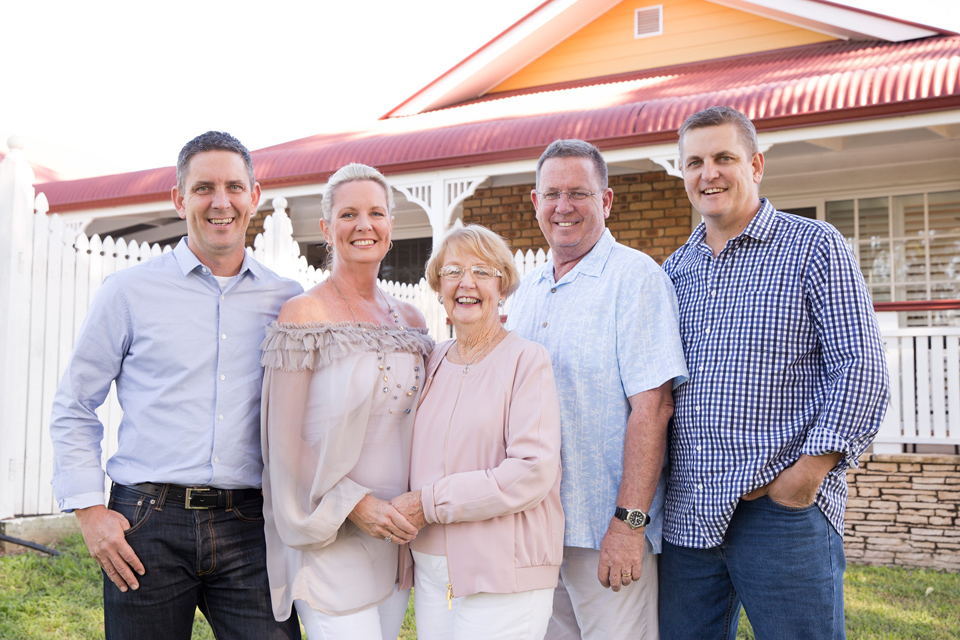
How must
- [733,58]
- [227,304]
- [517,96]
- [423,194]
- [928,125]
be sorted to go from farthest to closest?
1. [517,96]
2. [733,58]
3. [423,194]
4. [928,125]
5. [227,304]

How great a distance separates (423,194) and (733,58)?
5.22 metres

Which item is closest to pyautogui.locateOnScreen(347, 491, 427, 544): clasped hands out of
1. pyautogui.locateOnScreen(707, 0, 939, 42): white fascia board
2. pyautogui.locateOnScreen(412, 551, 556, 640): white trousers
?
pyautogui.locateOnScreen(412, 551, 556, 640): white trousers

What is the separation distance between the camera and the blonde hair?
8.44 feet

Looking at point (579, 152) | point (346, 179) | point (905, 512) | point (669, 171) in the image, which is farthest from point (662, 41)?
point (346, 179)

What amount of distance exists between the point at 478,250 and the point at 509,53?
10.3 m

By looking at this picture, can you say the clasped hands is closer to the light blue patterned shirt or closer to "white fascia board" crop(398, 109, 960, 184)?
the light blue patterned shirt

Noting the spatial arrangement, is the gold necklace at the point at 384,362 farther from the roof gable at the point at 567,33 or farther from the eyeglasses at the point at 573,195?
the roof gable at the point at 567,33

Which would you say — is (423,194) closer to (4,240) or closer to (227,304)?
(4,240)

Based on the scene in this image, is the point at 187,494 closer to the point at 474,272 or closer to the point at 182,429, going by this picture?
the point at 182,429

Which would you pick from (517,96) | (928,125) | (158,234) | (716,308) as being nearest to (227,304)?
(716,308)

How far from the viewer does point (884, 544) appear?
21.5 feet

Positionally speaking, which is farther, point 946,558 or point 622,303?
point 946,558

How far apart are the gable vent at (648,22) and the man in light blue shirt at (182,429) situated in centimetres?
1029

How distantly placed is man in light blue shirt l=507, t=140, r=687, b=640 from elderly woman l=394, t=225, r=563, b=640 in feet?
0.76
